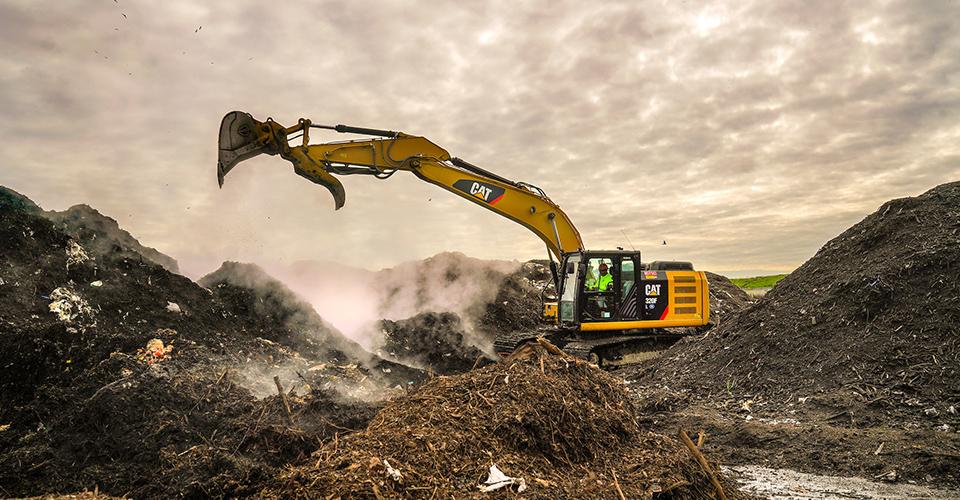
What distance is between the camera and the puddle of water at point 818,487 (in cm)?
613

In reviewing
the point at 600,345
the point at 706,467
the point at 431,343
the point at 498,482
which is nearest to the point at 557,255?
the point at 600,345

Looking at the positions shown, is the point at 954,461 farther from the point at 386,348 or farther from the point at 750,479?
the point at 386,348

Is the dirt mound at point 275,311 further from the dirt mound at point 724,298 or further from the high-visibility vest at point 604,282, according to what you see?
the dirt mound at point 724,298

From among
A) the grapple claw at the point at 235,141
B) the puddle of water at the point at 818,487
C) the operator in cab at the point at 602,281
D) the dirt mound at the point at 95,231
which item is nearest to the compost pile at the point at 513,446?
the puddle of water at the point at 818,487

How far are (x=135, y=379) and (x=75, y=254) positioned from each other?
4.09m

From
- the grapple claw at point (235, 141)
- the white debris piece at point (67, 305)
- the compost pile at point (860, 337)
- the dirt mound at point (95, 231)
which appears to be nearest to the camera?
the compost pile at point (860, 337)

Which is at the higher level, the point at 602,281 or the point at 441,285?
the point at 441,285

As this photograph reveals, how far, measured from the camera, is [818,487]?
645cm

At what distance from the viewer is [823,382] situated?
31.4 ft

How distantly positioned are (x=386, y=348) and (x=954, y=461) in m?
11.9

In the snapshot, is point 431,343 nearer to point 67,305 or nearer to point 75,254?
point 75,254

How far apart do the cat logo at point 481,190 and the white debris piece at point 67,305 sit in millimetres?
6286

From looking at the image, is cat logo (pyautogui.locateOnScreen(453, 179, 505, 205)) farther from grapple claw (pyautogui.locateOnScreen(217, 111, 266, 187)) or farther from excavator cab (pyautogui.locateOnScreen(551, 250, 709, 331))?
grapple claw (pyautogui.locateOnScreen(217, 111, 266, 187))

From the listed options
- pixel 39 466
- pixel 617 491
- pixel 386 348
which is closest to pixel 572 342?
pixel 386 348
